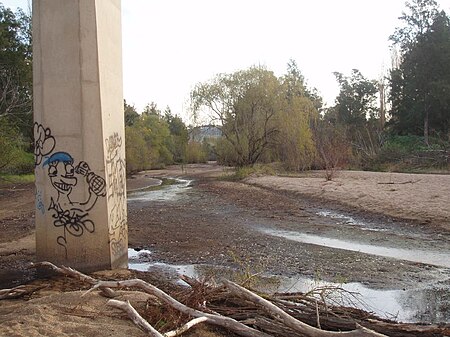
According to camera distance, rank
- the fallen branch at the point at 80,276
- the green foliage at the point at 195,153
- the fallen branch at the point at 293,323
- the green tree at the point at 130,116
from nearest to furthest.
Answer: the fallen branch at the point at 293,323 → the fallen branch at the point at 80,276 → the green foliage at the point at 195,153 → the green tree at the point at 130,116

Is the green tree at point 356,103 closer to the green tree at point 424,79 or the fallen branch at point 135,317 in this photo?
the green tree at point 424,79

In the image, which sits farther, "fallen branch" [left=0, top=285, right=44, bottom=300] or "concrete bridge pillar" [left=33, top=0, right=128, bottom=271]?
"concrete bridge pillar" [left=33, top=0, right=128, bottom=271]

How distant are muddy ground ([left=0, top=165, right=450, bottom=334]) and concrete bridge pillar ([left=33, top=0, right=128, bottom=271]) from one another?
3.84 feet

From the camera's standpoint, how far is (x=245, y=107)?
132 feet

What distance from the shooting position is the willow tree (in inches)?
1569

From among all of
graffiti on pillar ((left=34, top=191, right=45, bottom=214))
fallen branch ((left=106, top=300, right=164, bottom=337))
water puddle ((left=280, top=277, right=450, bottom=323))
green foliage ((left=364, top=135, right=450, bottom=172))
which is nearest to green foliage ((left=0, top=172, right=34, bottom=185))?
green foliage ((left=364, top=135, right=450, bottom=172))

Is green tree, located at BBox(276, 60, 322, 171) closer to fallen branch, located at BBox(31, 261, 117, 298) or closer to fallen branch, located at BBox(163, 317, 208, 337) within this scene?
fallen branch, located at BBox(31, 261, 117, 298)

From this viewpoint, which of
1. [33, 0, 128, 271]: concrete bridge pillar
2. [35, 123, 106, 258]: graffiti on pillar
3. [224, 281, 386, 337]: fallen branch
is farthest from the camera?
[35, 123, 106, 258]: graffiti on pillar

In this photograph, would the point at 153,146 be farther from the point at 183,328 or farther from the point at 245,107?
the point at 183,328

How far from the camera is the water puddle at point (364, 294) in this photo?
22.1 ft

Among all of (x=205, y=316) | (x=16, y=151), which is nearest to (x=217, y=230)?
(x=205, y=316)

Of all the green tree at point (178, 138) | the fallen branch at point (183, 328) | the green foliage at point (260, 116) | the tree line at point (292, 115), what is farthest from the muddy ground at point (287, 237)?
the green tree at point (178, 138)

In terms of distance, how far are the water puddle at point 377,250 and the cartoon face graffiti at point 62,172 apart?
6974 millimetres

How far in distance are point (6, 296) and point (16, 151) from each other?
3236 cm
